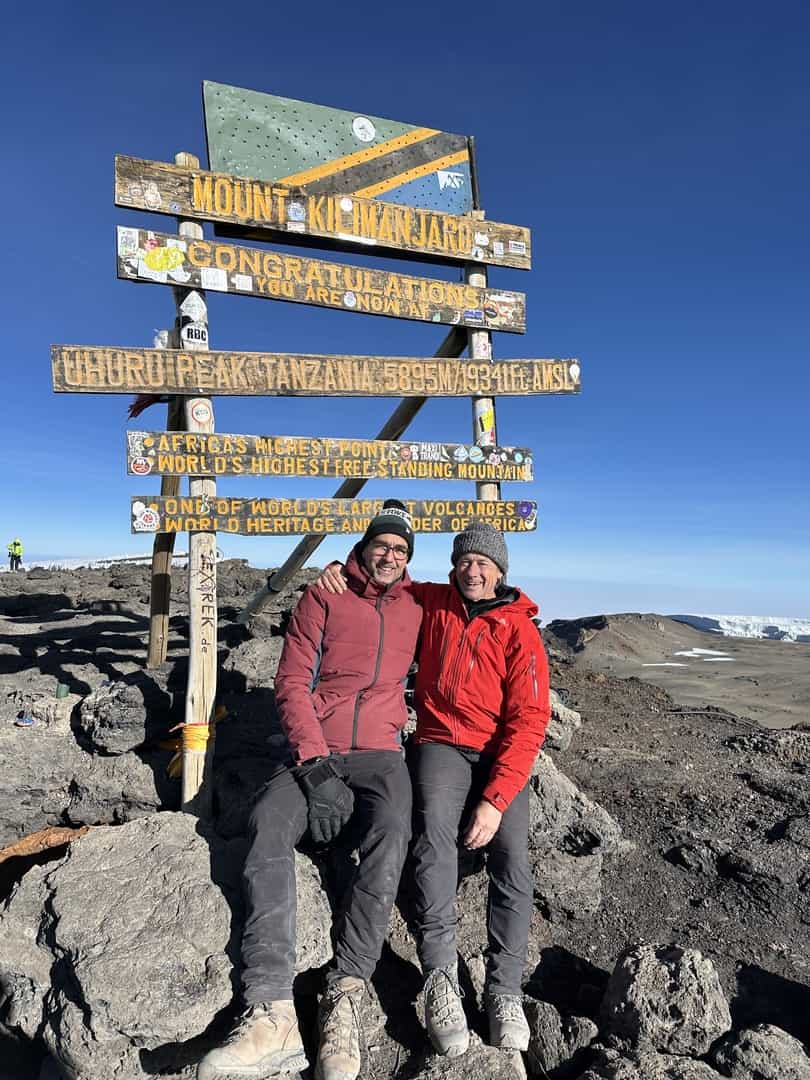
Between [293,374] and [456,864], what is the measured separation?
3998 millimetres

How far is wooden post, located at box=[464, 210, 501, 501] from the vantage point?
21.8 ft

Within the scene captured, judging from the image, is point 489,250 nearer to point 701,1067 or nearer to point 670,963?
point 670,963

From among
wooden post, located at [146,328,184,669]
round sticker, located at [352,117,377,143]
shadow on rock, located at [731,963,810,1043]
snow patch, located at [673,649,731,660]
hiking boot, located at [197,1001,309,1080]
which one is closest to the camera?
hiking boot, located at [197,1001,309,1080]

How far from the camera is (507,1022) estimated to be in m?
3.52

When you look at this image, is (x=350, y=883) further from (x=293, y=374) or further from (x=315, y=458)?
(x=293, y=374)

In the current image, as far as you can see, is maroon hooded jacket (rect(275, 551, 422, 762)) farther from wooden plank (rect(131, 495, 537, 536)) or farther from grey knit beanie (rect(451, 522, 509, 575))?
wooden plank (rect(131, 495, 537, 536))

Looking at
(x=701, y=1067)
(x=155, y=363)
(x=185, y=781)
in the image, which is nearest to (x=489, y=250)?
(x=155, y=363)

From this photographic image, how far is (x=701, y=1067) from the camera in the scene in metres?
3.27

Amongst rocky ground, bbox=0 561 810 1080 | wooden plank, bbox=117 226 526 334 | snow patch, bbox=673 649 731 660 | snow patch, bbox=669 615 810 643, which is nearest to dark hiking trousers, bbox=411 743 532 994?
rocky ground, bbox=0 561 810 1080

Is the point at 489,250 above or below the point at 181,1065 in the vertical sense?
above

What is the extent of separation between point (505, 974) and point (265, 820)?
1.53 m

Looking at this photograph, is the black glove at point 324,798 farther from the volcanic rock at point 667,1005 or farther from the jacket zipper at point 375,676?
the volcanic rock at point 667,1005

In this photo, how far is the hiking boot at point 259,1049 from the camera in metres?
3.00

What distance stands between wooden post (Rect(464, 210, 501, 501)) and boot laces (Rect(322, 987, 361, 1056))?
4299mm
